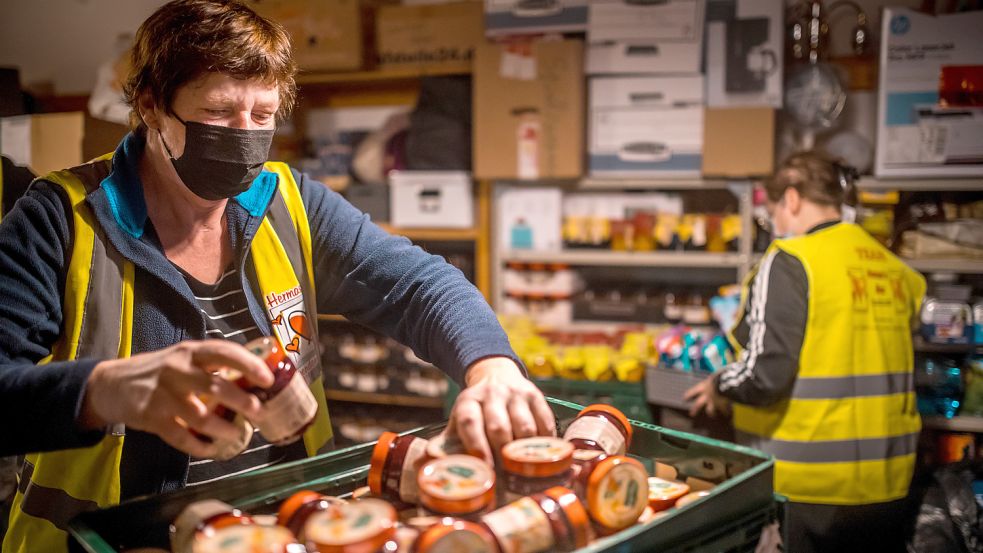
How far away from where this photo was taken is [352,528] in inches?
32.9

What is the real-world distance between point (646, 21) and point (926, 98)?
1.18 m

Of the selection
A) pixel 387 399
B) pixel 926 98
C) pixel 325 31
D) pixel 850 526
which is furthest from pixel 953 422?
pixel 325 31

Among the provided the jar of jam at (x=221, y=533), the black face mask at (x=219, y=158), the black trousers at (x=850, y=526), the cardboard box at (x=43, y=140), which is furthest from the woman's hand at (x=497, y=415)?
the cardboard box at (x=43, y=140)

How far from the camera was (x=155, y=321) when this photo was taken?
3.78ft

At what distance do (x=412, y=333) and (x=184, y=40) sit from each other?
1.89 ft

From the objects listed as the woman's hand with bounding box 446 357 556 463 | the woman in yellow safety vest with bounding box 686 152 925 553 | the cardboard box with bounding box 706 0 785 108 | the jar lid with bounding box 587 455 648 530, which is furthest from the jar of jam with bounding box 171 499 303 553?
the cardboard box with bounding box 706 0 785 108

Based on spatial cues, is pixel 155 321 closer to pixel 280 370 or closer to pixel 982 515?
pixel 280 370

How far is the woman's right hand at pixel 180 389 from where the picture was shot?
0.80 metres

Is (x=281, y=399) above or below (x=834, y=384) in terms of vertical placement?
above

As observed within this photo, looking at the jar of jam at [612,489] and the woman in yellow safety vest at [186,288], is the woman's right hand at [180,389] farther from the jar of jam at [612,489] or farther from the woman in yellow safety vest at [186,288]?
the jar of jam at [612,489]

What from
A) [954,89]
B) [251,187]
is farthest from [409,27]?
[251,187]

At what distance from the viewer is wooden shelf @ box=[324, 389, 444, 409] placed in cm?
399

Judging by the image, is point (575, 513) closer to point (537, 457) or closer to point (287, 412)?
point (537, 457)

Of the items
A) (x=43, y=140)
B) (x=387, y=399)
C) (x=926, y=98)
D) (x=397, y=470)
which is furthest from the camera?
(x=387, y=399)
